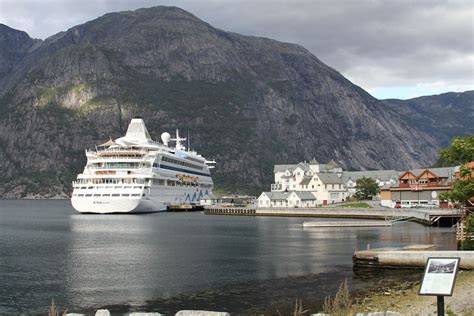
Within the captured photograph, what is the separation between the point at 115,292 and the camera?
1469 inches

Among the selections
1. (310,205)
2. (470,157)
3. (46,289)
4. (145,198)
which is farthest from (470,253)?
(310,205)

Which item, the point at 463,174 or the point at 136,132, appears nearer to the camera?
the point at 463,174

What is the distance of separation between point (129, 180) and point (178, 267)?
284 ft

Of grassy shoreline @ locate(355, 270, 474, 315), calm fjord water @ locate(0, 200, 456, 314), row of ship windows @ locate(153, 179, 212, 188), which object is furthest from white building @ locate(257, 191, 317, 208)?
grassy shoreline @ locate(355, 270, 474, 315)

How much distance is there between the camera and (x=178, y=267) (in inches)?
1892

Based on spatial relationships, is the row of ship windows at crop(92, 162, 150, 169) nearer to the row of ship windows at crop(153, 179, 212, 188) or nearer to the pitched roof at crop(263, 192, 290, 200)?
the row of ship windows at crop(153, 179, 212, 188)

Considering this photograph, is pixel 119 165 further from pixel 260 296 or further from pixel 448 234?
pixel 260 296

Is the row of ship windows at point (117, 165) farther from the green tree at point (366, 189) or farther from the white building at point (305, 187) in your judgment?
the green tree at point (366, 189)

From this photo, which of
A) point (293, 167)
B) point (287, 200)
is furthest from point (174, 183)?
point (293, 167)

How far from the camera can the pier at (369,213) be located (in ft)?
314

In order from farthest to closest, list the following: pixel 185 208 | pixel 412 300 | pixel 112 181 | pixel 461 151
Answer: pixel 185 208 → pixel 112 181 → pixel 461 151 → pixel 412 300

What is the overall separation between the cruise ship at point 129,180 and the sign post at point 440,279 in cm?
11589

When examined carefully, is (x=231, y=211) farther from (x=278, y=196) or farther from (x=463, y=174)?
(x=463, y=174)

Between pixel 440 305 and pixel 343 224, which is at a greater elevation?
pixel 440 305
